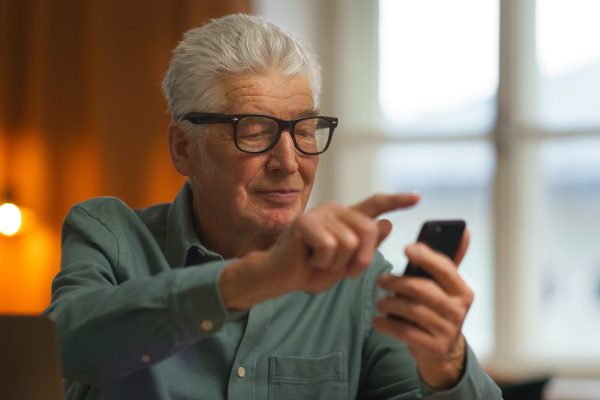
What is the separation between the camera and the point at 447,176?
3820 millimetres

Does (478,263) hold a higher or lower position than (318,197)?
lower

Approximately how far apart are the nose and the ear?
0.25m

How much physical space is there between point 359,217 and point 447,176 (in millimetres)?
3021

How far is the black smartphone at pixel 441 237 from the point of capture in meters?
0.98

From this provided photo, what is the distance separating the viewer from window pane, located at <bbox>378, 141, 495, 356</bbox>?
3.74 meters

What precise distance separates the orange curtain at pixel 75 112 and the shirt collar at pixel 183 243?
7.12ft

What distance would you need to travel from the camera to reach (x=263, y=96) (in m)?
1.51

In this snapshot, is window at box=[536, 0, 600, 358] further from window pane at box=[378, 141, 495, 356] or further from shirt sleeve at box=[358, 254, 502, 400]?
shirt sleeve at box=[358, 254, 502, 400]

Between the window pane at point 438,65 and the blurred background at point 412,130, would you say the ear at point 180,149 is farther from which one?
the window pane at point 438,65

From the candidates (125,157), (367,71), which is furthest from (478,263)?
(125,157)

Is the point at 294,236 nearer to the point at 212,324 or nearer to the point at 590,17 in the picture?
the point at 212,324

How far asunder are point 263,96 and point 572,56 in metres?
2.71

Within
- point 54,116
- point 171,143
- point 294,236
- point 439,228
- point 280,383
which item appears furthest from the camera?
point 54,116

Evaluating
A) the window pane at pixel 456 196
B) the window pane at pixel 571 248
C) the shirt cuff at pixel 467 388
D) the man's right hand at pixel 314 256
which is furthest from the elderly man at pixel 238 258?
the window pane at pixel 571 248
